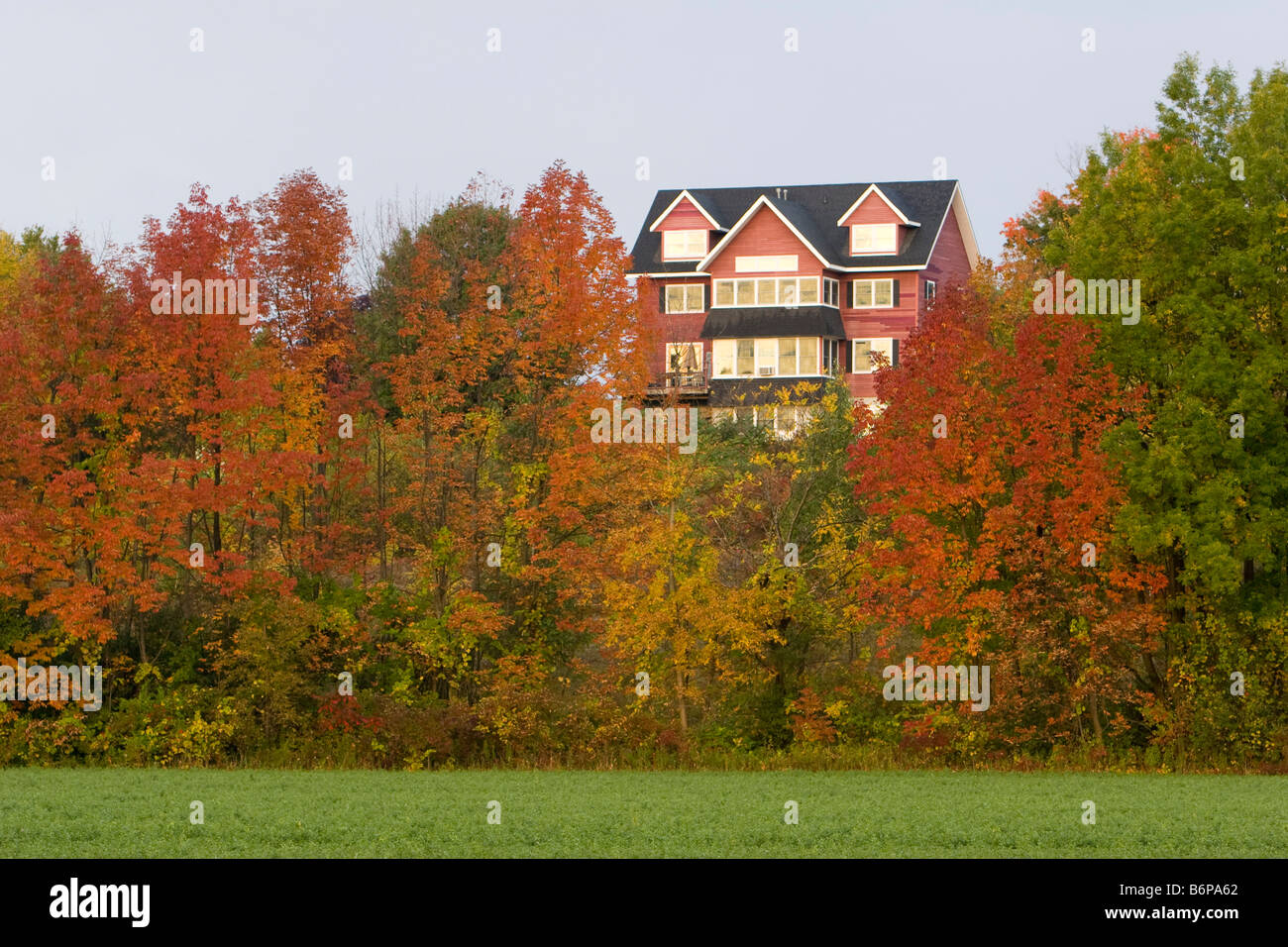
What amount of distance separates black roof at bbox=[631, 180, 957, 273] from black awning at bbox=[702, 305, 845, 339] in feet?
7.65

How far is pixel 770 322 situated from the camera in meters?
64.6

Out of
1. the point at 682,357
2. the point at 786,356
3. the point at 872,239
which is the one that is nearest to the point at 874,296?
the point at 872,239

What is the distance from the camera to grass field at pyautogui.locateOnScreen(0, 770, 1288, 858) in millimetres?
21609

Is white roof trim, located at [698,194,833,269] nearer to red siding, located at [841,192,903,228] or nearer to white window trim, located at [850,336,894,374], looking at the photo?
red siding, located at [841,192,903,228]

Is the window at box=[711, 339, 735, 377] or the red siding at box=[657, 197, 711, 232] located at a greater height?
the red siding at box=[657, 197, 711, 232]

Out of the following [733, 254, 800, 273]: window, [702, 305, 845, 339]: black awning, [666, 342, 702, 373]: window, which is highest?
[733, 254, 800, 273]: window

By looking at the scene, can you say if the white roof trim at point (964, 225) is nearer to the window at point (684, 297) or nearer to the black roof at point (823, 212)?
the black roof at point (823, 212)

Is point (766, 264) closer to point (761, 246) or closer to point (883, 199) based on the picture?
point (761, 246)

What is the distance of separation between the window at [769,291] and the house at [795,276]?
0.04 metres

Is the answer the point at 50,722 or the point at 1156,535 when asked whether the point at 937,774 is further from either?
the point at 50,722

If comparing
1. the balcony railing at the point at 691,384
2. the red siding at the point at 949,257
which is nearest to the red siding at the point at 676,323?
the balcony railing at the point at 691,384

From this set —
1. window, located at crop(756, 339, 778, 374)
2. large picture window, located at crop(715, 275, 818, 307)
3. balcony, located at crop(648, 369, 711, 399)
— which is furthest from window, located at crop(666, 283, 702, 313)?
balcony, located at crop(648, 369, 711, 399)

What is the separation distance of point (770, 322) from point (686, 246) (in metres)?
5.14

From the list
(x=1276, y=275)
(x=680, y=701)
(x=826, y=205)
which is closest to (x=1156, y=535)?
(x=1276, y=275)
